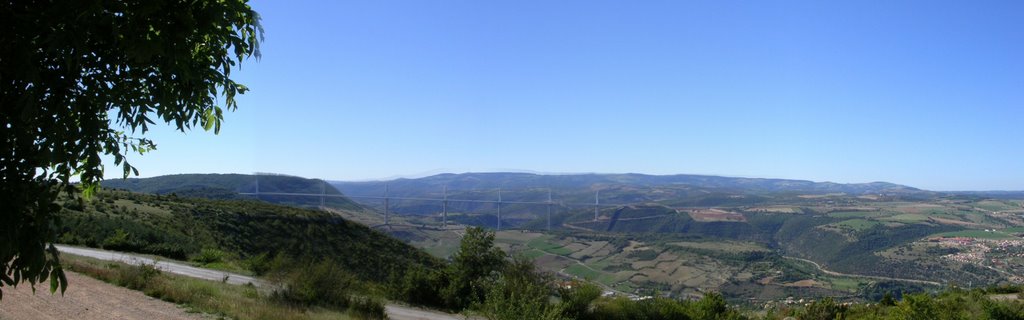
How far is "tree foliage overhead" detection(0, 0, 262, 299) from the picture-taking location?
10.0 ft

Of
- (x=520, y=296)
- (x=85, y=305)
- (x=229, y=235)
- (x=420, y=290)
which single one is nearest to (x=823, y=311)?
(x=520, y=296)

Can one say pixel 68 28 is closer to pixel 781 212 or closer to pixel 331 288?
pixel 331 288

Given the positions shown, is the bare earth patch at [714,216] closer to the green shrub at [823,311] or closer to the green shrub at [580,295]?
the green shrub at [823,311]

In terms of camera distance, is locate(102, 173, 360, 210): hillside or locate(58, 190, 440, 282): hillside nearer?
locate(58, 190, 440, 282): hillside

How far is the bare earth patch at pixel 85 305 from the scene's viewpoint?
8898mm

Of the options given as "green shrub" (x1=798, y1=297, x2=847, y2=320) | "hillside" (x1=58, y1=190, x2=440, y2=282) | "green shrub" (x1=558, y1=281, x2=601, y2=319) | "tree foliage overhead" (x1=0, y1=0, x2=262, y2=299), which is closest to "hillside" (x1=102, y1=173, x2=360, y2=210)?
"hillside" (x1=58, y1=190, x2=440, y2=282)

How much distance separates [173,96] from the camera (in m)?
3.67

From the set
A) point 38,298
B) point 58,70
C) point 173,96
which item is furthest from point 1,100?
point 38,298

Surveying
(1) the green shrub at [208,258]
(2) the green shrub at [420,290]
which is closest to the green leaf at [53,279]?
(2) the green shrub at [420,290]

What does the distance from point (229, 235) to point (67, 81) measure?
38.5 meters

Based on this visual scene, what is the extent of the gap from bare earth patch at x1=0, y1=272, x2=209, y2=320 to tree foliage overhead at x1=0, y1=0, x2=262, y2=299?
678 cm

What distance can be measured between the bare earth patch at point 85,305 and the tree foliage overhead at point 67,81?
6780mm

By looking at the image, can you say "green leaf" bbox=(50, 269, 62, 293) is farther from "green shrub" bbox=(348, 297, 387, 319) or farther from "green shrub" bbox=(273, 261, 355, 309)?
"green shrub" bbox=(348, 297, 387, 319)

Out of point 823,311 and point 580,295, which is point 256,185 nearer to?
point 580,295
